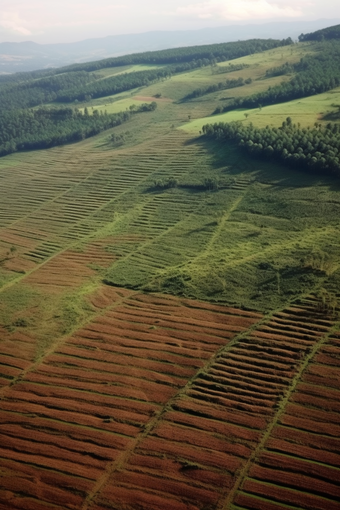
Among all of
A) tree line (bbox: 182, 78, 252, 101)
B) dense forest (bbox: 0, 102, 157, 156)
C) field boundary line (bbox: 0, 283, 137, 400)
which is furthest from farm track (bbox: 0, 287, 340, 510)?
tree line (bbox: 182, 78, 252, 101)

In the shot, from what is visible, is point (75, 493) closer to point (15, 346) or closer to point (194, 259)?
point (15, 346)

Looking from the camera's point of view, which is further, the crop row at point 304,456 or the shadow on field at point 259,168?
the shadow on field at point 259,168

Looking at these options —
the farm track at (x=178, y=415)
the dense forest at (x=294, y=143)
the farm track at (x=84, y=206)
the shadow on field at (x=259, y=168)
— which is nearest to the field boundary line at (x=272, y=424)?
the farm track at (x=178, y=415)

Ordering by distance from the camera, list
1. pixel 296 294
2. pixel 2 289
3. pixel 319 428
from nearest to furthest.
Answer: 1. pixel 319 428
2. pixel 296 294
3. pixel 2 289

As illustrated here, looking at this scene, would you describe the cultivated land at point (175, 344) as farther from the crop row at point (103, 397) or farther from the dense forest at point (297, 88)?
the dense forest at point (297, 88)

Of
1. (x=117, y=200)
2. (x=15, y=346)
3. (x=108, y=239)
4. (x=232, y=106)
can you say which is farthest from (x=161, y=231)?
(x=232, y=106)

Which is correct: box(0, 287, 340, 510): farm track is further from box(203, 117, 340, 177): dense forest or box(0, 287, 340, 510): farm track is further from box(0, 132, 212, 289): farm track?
box(203, 117, 340, 177): dense forest

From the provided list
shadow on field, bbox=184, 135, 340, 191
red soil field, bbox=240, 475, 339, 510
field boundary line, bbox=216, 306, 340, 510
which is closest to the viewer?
red soil field, bbox=240, 475, 339, 510
